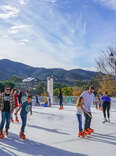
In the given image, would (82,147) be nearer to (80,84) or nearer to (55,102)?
(55,102)

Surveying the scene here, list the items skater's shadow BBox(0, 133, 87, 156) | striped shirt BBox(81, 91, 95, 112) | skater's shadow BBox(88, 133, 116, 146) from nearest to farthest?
skater's shadow BBox(0, 133, 87, 156) → skater's shadow BBox(88, 133, 116, 146) → striped shirt BBox(81, 91, 95, 112)

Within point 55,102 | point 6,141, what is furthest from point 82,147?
point 55,102

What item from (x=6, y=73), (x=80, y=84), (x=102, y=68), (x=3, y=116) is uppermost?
(x=6, y=73)

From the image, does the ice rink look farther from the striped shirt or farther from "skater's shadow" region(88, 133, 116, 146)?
the striped shirt

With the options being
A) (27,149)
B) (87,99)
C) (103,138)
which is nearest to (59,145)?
(27,149)

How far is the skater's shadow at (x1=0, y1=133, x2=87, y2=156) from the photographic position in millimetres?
5152

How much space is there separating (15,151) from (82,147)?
156 centimetres

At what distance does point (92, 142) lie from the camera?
634cm

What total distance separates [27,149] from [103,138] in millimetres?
2414

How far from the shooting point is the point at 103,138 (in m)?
6.87

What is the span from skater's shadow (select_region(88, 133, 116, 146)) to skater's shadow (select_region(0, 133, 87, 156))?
5.08ft

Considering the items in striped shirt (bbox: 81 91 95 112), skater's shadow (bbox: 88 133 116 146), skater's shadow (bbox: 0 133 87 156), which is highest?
striped shirt (bbox: 81 91 95 112)

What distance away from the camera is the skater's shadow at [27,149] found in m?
5.15

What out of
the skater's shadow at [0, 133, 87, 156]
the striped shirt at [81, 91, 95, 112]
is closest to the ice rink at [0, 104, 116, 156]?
the skater's shadow at [0, 133, 87, 156]
